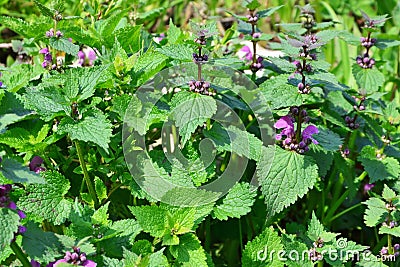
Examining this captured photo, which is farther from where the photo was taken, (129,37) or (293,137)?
(129,37)

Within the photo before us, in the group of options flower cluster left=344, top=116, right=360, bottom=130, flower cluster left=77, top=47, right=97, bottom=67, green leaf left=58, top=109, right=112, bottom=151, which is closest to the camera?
green leaf left=58, top=109, right=112, bottom=151

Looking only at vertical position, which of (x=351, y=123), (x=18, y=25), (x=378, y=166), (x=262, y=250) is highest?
(x=18, y=25)

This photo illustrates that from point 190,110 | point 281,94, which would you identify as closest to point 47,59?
point 190,110

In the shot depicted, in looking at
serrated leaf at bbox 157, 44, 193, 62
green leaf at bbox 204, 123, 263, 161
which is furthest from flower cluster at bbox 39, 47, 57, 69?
green leaf at bbox 204, 123, 263, 161

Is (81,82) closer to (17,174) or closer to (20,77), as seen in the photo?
(20,77)

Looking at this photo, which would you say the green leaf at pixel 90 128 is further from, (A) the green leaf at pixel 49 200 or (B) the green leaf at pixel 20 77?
(B) the green leaf at pixel 20 77

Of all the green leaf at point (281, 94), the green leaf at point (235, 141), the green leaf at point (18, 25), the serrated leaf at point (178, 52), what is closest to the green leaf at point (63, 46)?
the green leaf at point (18, 25)

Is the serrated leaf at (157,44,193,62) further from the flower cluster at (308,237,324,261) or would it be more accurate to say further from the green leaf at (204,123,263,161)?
the flower cluster at (308,237,324,261)

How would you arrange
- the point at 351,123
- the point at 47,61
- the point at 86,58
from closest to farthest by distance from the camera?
the point at 47,61 < the point at 351,123 < the point at 86,58
